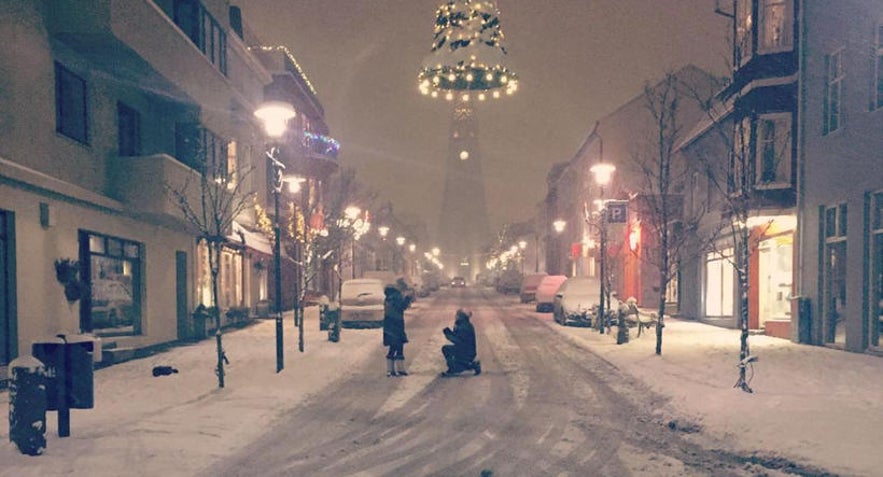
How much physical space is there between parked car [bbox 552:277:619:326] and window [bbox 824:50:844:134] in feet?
30.8

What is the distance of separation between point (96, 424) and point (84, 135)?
8289 millimetres

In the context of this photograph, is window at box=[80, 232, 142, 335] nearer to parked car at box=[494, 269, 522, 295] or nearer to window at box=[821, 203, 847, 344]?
window at box=[821, 203, 847, 344]

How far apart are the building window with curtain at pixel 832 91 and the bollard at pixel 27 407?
17.7 m

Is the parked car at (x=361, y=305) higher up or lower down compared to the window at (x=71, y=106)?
lower down

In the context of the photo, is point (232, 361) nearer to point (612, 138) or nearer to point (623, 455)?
point (623, 455)

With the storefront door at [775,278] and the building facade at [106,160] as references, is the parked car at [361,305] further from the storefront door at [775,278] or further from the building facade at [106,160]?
the storefront door at [775,278]

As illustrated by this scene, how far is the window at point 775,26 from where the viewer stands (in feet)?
63.6

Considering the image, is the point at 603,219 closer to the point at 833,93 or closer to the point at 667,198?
the point at 667,198

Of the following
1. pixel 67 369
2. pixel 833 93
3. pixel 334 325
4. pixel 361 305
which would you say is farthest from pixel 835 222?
pixel 67 369

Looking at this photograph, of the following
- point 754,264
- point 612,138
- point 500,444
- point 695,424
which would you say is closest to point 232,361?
point 500,444

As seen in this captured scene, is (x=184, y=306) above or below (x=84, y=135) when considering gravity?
below

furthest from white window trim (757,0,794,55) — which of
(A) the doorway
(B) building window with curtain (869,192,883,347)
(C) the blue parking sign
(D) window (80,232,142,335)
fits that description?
(A) the doorway

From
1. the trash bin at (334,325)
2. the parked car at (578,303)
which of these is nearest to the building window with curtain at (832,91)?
the parked car at (578,303)

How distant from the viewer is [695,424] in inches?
337
